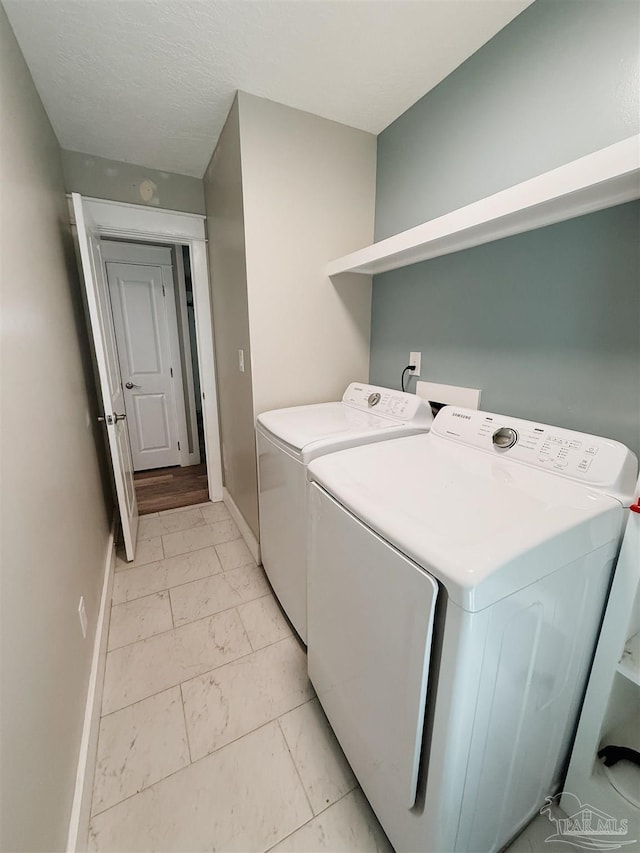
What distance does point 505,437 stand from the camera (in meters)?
1.14

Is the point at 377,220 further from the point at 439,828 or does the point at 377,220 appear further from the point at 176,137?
the point at 439,828

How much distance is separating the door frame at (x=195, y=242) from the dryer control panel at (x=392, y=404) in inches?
50.3

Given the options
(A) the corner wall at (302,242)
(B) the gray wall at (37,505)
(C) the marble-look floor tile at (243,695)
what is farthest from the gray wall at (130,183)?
(C) the marble-look floor tile at (243,695)

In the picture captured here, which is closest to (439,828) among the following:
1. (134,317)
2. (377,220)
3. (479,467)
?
(479,467)

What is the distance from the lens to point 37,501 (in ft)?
3.12

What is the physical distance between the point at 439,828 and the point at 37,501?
1241mm

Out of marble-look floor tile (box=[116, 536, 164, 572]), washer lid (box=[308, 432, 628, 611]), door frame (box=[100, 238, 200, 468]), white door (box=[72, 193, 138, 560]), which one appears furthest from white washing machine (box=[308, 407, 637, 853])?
door frame (box=[100, 238, 200, 468])

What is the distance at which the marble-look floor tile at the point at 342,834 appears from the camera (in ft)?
3.11

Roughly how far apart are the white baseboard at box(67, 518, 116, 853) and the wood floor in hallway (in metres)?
1.16

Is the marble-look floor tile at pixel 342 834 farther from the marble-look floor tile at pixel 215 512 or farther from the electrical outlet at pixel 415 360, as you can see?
the marble-look floor tile at pixel 215 512

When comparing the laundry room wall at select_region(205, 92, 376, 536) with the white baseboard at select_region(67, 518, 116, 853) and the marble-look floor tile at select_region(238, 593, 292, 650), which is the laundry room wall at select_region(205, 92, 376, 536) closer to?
the marble-look floor tile at select_region(238, 593, 292, 650)

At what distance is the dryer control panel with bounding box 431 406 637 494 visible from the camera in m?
0.89

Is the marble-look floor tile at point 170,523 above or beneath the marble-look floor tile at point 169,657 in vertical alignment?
above

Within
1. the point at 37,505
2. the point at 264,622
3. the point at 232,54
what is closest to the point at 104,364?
the point at 37,505
